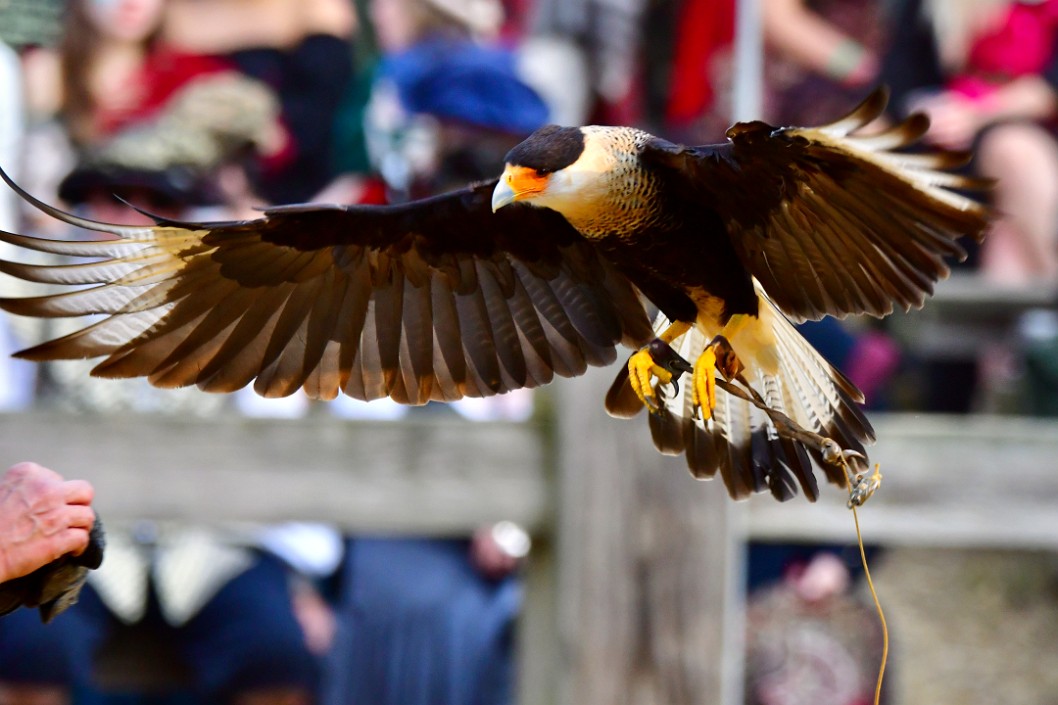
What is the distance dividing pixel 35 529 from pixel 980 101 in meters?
3.68

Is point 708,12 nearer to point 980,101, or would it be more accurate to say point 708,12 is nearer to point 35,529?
point 980,101

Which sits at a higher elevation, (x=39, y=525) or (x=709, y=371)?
(x=709, y=371)

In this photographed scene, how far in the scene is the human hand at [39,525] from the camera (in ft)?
6.75

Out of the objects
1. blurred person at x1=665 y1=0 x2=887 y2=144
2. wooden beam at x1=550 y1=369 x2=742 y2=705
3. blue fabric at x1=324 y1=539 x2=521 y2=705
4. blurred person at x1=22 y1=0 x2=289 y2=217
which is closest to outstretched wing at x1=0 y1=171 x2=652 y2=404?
wooden beam at x1=550 y1=369 x2=742 y2=705

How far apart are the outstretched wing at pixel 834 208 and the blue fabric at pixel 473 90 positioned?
1.66 meters

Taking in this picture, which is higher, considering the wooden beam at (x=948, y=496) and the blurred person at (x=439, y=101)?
the blurred person at (x=439, y=101)

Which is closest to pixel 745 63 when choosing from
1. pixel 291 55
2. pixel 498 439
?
pixel 498 439

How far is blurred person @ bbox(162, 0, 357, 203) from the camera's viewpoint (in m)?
4.83

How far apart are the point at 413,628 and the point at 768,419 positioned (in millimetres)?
1584

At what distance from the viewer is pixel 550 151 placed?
2660 millimetres

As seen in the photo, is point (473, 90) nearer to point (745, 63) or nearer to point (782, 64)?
point (745, 63)

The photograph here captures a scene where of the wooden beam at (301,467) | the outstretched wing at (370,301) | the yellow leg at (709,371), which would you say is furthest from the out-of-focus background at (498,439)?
the yellow leg at (709,371)

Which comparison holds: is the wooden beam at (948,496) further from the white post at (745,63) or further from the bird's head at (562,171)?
the bird's head at (562,171)

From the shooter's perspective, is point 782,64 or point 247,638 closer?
point 247,638
